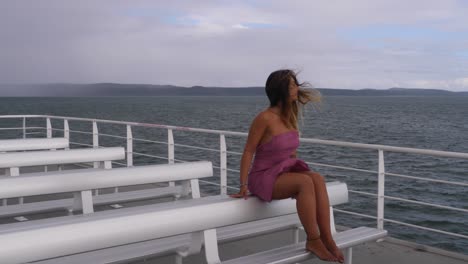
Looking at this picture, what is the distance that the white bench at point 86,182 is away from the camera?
3.27 m

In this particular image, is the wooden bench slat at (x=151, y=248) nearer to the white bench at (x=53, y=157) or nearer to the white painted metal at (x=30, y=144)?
the white bench at (x=53, y=157)

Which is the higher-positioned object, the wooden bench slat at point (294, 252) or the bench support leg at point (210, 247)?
the bench support leg at point (210, 247)

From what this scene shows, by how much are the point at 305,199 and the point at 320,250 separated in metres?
0.31

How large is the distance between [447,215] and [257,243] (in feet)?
36.2

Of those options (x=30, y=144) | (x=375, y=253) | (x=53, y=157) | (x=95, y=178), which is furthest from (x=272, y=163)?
(x=30, y=144)

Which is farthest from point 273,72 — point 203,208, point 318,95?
point 203,208

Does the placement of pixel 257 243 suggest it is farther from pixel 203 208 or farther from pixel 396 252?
pixel 203 208

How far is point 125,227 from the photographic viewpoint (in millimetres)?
2508

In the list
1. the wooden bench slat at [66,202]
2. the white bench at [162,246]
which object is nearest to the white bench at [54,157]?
the wooden bench slat at [66,202]

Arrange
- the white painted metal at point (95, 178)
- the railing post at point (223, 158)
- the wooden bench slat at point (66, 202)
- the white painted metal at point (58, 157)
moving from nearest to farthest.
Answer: the white painted metal at point (95, 178) < the wooden bench slat at point (66, 202) < the white painted metal at point (58, 157) < the railing post at point (223, 158)

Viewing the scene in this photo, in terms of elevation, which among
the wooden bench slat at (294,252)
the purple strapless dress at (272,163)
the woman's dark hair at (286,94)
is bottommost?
the wooden bench slat at (294,252)

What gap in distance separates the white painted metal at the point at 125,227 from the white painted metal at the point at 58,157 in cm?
207

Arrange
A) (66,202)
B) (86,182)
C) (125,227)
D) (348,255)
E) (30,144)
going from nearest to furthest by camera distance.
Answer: (125,227) → (348,255) → (86,182) → (66,202) → (30,144)

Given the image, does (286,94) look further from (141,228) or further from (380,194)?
(380,194)
